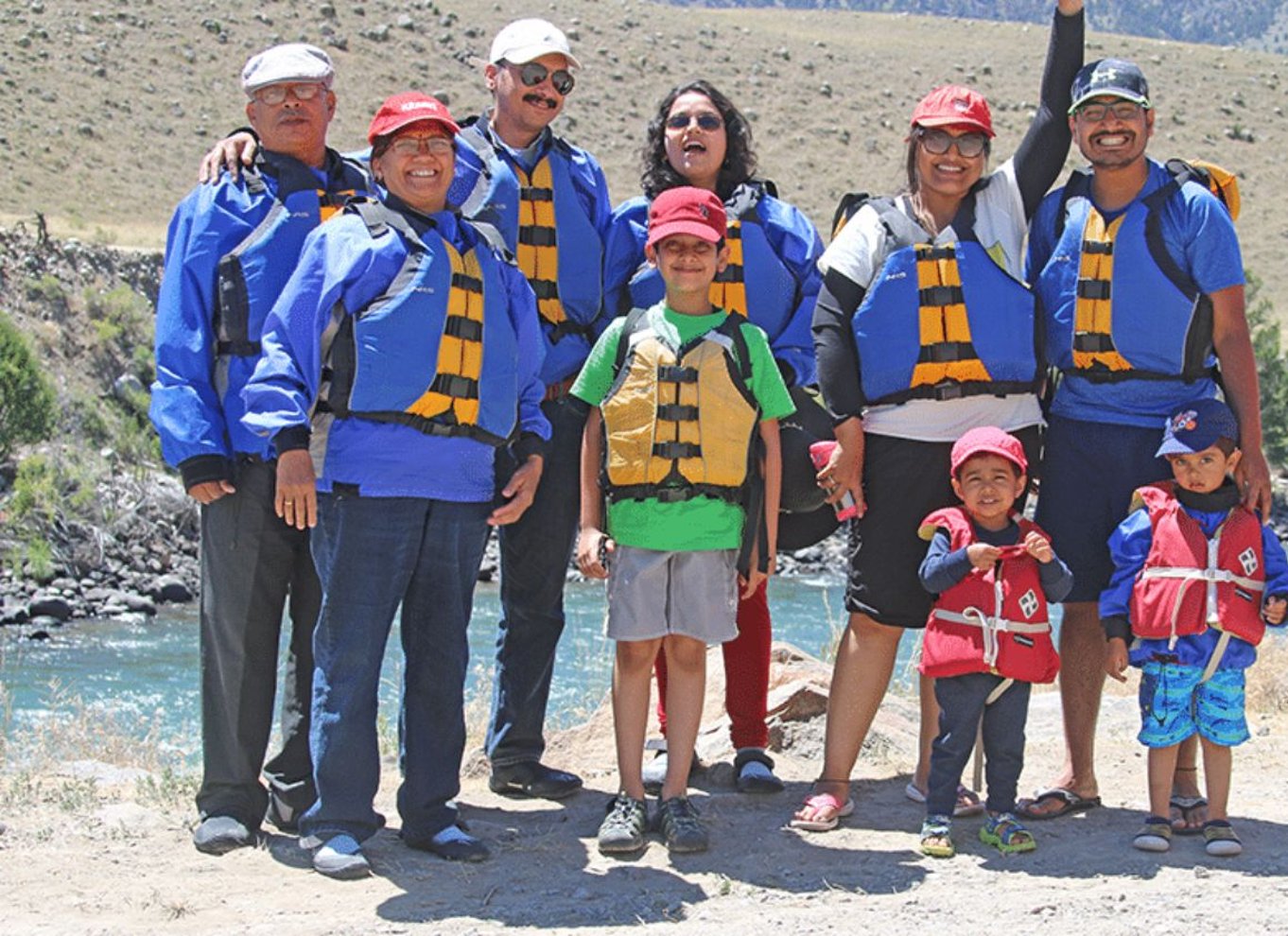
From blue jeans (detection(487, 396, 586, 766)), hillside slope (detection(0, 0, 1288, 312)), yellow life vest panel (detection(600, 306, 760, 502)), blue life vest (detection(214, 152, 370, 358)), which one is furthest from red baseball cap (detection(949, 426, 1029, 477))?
hillside slope (detection(0, 0, 1288, 312))

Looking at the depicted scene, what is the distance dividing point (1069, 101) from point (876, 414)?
130 cm

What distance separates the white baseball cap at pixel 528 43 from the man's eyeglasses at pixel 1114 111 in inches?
71.7

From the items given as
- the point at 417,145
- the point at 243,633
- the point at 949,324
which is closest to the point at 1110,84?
the point at 949,324

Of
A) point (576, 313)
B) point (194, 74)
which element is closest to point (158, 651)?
point (576, 313)

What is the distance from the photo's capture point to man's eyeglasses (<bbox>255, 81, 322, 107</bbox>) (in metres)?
5.51

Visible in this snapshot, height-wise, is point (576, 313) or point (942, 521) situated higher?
point (576, 313)

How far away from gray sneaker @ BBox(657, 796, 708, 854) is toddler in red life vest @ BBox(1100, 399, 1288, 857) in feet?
4.71

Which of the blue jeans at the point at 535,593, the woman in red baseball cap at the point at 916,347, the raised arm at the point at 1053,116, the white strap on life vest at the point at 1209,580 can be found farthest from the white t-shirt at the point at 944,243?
the blue jeans at the point at 535,593

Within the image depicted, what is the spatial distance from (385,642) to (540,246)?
1.69 metres

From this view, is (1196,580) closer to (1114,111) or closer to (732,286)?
(1114,111)

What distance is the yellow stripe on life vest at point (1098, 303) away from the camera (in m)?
5.55

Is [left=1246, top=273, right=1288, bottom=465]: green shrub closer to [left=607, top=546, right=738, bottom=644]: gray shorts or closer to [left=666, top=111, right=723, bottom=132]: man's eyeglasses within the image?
→ [left=666, top=111, right=723, bottom=132]: man's eyeglasses

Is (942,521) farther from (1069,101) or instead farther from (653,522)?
(1069,101)

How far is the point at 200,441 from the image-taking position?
209 inches
